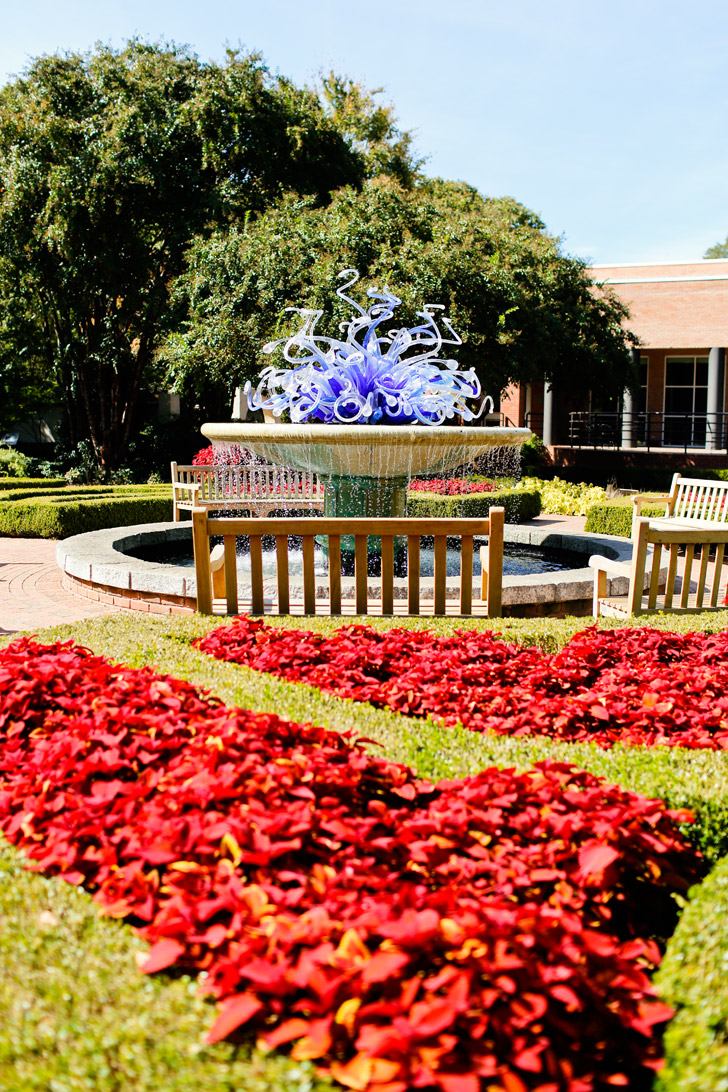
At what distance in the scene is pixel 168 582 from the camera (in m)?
6.59

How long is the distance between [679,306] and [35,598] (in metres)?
24.1

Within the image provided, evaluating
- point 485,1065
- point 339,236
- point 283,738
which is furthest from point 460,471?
point 485,1065

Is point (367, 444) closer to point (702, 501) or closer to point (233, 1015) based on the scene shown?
point (702, 501)

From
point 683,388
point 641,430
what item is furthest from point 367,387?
point 683,388

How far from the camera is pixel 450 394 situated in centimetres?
692

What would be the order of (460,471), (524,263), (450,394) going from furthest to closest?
(524,263) → (460,471) → (450,394)

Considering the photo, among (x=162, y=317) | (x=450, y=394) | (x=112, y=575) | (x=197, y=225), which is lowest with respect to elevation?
(x=112, y=575)

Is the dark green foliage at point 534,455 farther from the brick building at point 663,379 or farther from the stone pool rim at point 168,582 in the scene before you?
the stone pool rim at point 168,582

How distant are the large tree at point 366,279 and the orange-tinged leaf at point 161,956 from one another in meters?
14.8

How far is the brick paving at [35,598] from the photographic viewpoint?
7103mm

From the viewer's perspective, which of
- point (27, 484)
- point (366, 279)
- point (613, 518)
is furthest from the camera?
point (27, 484)

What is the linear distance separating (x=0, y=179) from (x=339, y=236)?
28.2 feet

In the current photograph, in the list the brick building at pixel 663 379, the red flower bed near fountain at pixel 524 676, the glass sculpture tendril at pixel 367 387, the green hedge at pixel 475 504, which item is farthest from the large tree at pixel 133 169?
the red flower bed near fountain at pixel 524 676

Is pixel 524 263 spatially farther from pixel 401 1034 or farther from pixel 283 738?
pixel 401 1034
